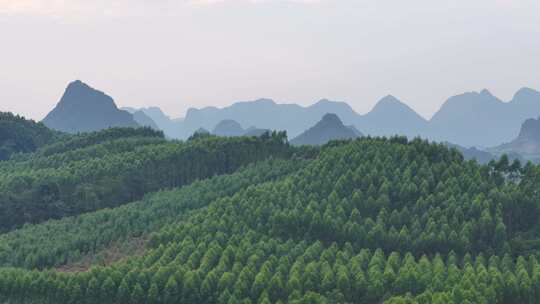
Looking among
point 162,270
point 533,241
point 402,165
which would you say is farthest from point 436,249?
point 162,270

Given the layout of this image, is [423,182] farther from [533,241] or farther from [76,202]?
[76,202]

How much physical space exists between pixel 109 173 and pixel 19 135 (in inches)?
2339

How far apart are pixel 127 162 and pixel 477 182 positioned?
4374 centimetres

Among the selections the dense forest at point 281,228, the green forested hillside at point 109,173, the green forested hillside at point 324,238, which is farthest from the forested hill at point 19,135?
the green forested hillside at point 324,238

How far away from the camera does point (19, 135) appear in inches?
5468

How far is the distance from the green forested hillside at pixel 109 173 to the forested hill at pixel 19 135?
2938cm

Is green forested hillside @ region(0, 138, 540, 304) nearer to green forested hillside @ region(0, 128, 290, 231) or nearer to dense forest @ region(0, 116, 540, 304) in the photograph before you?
dense forest @ region(0, 116, 540, 304)

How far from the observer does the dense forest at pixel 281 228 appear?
48.0m

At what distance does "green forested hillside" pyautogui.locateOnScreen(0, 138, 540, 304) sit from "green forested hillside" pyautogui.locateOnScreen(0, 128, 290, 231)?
7.25 m

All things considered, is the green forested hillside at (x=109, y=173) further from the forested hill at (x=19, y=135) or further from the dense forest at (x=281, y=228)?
the forested hill at (x=19, y=135)

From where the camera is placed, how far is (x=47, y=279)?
5078 centimetres

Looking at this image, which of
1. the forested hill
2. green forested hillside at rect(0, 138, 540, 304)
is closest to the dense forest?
green forested hillside at rect(0, 138, 540, 304)

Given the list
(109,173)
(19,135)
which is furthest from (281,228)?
(19,135)

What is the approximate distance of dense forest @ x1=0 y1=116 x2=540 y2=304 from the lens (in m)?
48.0
